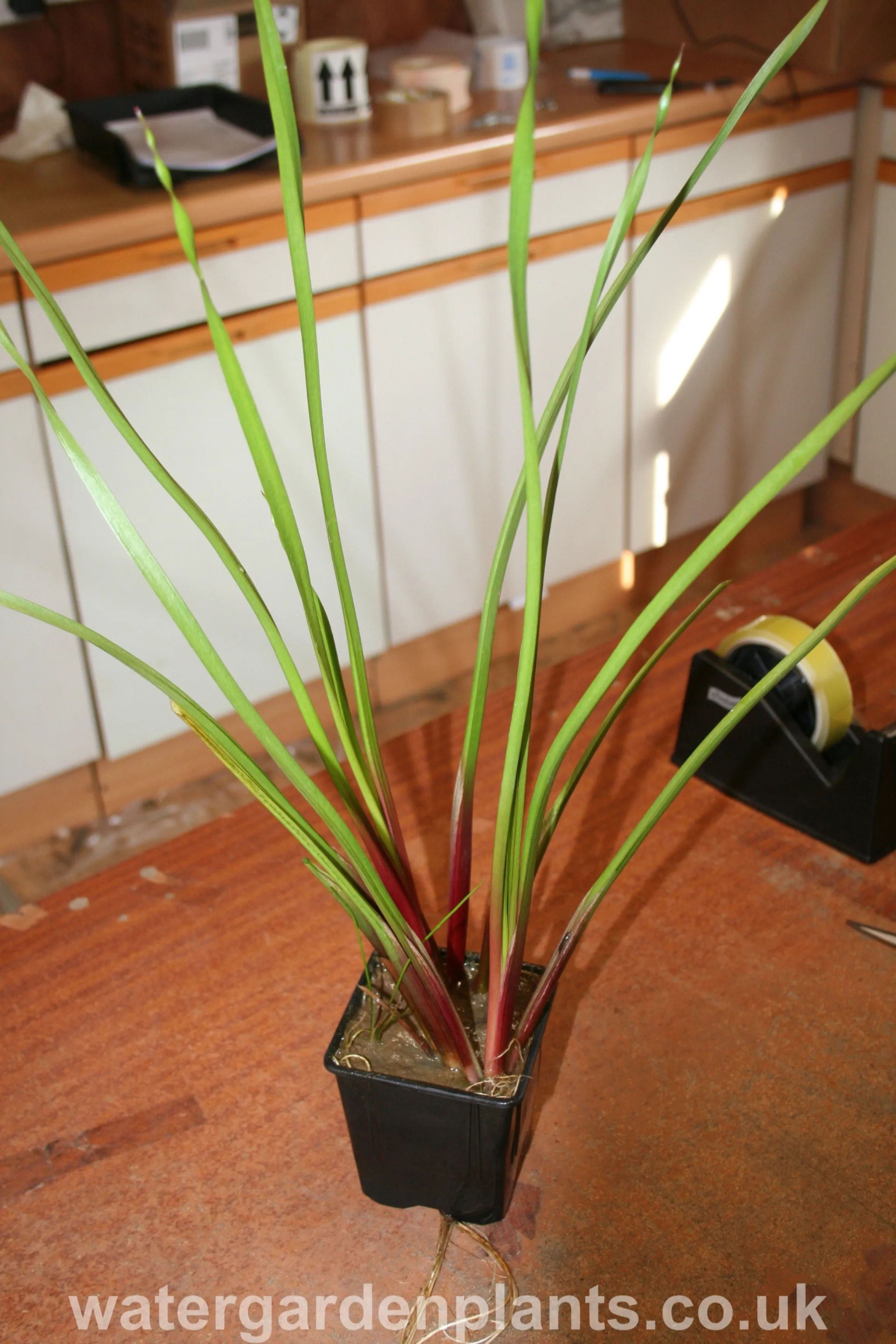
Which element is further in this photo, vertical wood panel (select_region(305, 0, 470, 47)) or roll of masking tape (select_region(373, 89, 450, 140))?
vertical wood panel (select_region(305, 0, 470, 47))

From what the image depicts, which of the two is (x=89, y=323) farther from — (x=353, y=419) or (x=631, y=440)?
(x=631, y=440)

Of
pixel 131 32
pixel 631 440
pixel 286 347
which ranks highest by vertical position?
pixel 131 32

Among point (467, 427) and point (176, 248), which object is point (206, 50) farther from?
point (467, 427)

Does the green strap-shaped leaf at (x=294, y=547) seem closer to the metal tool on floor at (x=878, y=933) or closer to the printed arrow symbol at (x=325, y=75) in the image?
the metal tool on floor at (x=878, y=933)

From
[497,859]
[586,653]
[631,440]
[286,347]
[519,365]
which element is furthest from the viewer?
→ [631,440]

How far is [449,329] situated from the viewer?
2238 mm

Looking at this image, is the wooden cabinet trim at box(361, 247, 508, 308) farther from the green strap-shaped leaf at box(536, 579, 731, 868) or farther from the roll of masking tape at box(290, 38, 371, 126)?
the green strap-shaped leaf at box(536, 579, 731, 868)

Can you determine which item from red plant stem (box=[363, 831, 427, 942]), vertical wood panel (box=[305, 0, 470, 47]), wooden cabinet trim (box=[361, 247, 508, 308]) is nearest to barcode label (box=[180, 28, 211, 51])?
vertical wood panel (box=[305, 0, 470, 47])

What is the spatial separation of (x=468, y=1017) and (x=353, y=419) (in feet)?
5.35

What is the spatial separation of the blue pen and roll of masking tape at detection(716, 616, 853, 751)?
1777mm

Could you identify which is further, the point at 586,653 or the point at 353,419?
the point at 353,419

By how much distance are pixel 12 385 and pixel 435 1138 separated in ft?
4.82

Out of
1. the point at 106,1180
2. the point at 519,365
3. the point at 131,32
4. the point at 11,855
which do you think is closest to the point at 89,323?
the point at 131,32

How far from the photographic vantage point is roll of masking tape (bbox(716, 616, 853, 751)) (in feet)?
2.92
